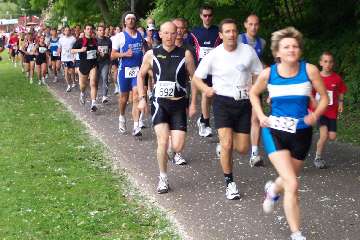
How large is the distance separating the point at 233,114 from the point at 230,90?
277 mm

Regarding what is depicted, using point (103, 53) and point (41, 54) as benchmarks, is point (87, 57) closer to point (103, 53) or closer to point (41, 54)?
point (103, 53)

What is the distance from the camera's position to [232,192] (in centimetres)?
715

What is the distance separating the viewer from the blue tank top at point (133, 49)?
11320 millimetres

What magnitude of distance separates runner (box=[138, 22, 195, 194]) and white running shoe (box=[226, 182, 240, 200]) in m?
0.81

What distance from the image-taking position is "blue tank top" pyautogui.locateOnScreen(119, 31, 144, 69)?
11.3m

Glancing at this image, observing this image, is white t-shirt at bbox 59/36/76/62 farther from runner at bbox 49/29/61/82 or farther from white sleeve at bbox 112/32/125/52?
white sleeve at bbox 112/32/125/52

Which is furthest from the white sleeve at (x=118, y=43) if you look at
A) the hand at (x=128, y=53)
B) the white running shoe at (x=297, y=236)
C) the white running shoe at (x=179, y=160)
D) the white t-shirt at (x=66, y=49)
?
the white t-shirt at (x=66, y=49)

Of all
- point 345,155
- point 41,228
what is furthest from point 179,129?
point 345,155

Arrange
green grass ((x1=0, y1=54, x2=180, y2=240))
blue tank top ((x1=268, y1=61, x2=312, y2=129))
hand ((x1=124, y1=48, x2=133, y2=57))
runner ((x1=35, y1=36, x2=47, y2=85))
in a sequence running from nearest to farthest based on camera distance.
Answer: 1. blue tank top ((x1=268, y1=61, x2=312, y2=129))
2. green grass ((x1=0, y1=54, x2=180, y2=240))
3. hand ((x1=124, y1=48, x2=133, y2=57))
4. runner ((x1=35, y1=36, x2=47, y2=85))

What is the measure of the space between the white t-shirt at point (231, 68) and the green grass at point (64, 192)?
1620 millimetres

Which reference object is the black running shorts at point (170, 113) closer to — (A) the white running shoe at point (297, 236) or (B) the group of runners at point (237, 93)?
(B) the group of runners at point (237, 93)

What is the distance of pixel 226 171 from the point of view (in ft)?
23.8

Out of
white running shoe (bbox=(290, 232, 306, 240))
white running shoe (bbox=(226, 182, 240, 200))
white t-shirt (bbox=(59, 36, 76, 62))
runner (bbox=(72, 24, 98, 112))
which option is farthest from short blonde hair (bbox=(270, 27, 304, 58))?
white t-shirt (bbox=(59, 36, 76, 62))

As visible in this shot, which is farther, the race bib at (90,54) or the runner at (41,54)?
the runner at (41,54)
